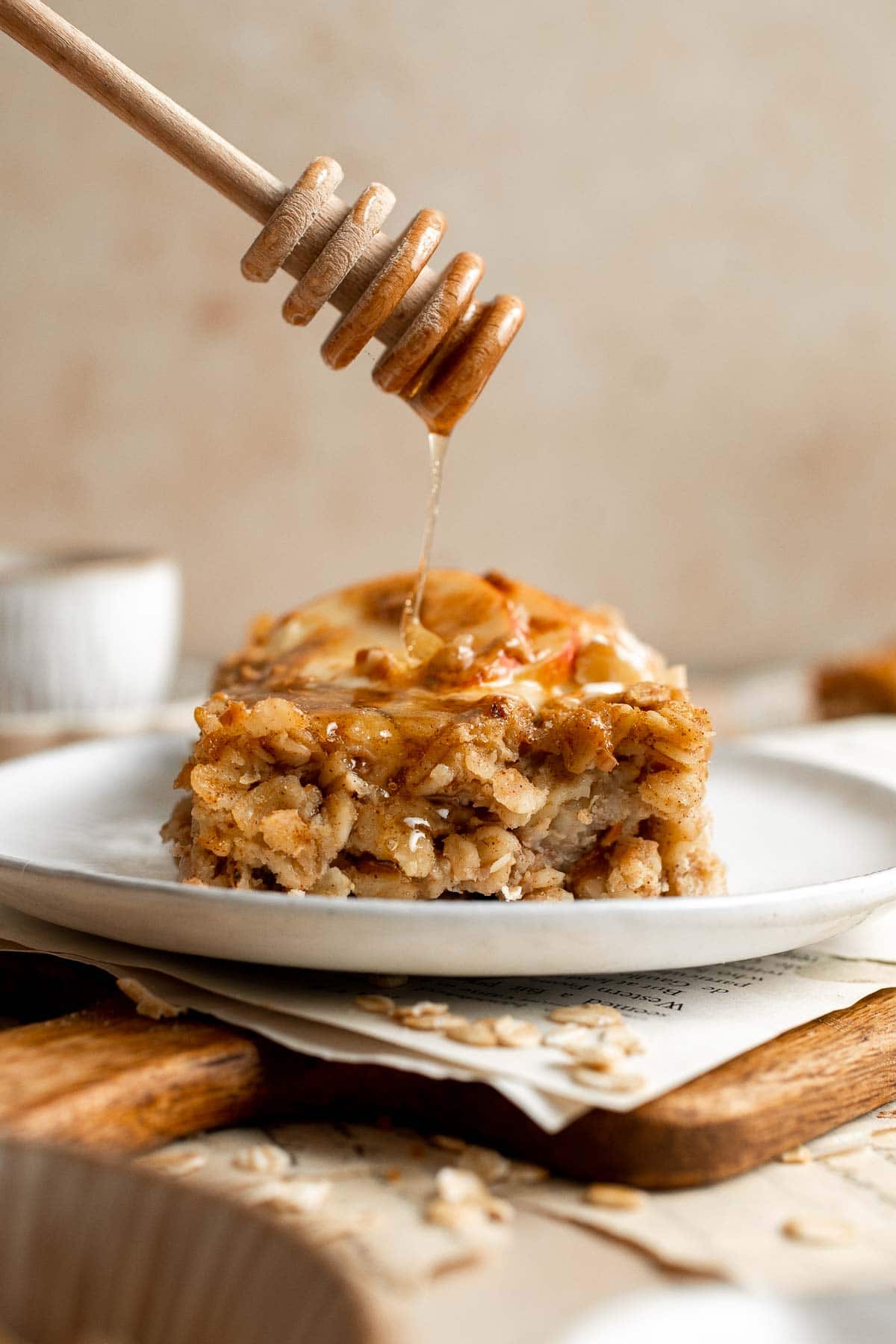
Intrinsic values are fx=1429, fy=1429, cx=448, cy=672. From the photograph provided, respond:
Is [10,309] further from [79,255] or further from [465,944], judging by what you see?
[465,944]

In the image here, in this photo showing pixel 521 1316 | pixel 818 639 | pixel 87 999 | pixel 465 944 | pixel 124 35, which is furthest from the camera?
pixel 818 639

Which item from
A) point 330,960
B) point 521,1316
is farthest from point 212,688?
point 521,1316

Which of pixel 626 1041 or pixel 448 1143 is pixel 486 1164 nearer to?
pixel 448 1143

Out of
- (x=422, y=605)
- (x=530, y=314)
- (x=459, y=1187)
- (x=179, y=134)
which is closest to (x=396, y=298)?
(x=179, y=134)

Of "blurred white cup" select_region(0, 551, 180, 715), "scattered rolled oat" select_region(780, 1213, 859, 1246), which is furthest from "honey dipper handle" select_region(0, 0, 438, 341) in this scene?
"blurred white cup" select_region(0, 551, 180, 715)

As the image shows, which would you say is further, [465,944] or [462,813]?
[462,813]

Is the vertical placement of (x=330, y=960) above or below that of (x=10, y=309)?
below

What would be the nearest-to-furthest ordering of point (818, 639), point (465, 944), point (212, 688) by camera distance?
point (465, 944)
point (212, 688)
point (818, 639)
